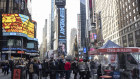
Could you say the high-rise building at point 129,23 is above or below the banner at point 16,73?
above

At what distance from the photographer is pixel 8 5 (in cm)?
7544

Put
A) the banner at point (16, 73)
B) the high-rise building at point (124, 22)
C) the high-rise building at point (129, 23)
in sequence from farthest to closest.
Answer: the high-rise building at point (124, 22)
the high-rise building at point (129, 23)
the banner at point (16, 73)

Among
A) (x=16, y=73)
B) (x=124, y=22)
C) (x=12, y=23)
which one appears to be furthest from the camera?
(x=12, y=23)

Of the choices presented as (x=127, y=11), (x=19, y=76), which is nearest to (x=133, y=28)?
(x=127, y=11)

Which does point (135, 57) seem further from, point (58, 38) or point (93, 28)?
point (58, 38)

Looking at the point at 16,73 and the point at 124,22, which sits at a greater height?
the point at 124,22

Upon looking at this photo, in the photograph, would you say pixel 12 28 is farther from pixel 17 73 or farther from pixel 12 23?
pixel 17 73

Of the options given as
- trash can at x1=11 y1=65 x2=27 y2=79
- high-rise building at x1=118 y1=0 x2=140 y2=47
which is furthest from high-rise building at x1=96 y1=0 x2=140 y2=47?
trash can at x1=11 y1=65 x2=27 y2=79

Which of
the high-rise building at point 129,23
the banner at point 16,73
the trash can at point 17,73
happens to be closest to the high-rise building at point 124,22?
the high-rise building at point 129,23

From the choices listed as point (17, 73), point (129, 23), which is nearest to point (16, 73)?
point (17, 73)

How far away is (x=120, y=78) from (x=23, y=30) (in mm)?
62564

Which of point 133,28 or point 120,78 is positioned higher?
point 133,28

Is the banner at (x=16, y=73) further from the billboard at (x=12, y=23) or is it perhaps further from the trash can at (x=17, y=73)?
the billboard at (x=12, y=23)

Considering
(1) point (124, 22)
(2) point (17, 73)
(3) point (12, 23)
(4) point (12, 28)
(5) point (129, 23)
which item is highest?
(3) point (12, 23)
